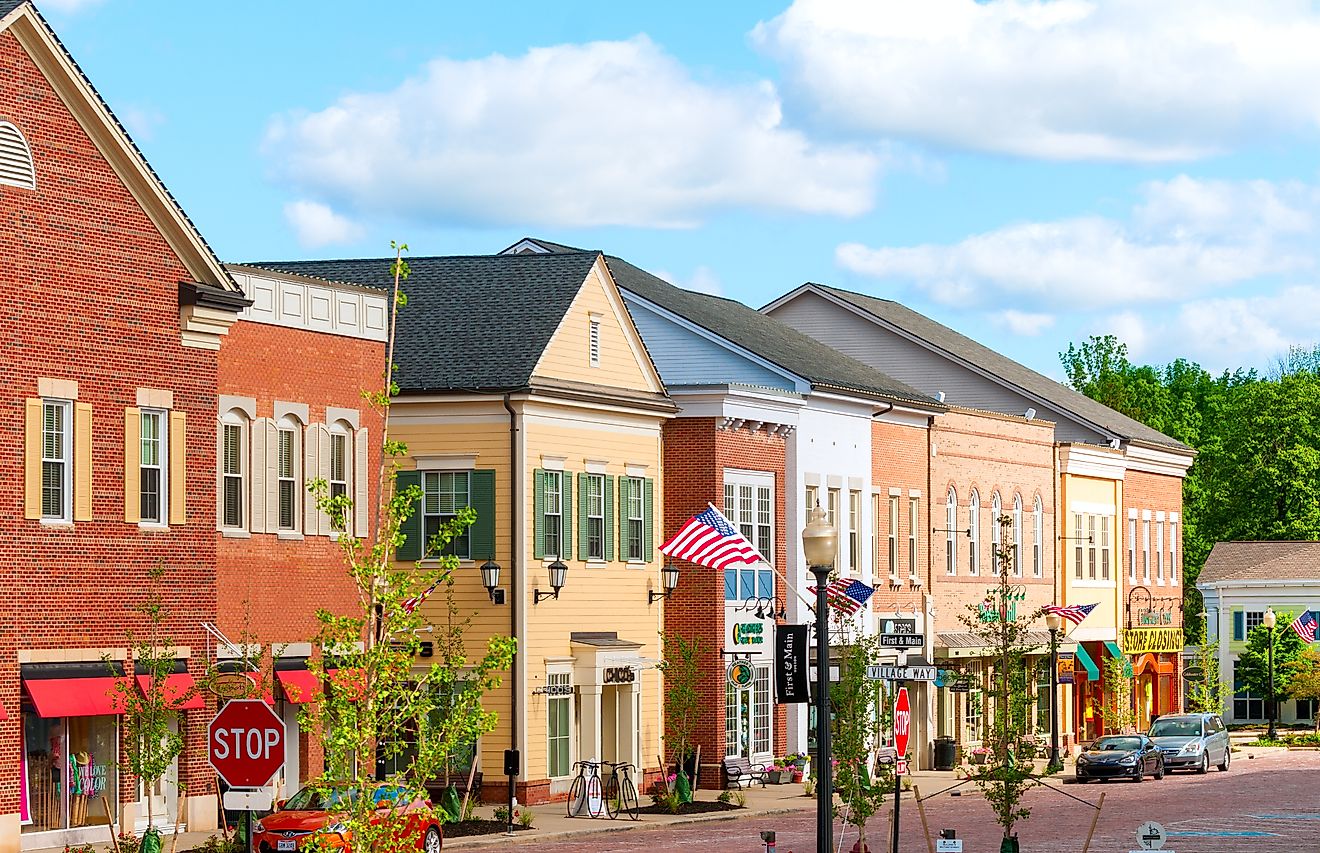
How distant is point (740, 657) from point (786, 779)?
3227 mm

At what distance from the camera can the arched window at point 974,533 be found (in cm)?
6681

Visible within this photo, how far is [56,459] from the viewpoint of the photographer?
112 ft

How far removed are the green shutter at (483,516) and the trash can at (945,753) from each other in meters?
20.1

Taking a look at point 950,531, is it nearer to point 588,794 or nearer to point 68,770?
point 588,794

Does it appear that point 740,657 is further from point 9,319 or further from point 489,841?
point 9,319

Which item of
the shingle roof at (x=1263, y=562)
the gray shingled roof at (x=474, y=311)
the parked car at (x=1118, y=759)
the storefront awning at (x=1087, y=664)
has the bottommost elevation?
the parked car at (x=1118, y=759)

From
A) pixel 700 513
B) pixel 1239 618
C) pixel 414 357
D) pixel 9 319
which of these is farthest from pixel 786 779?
pixel 1239 618

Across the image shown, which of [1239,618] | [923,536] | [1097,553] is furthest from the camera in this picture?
[1239,618]

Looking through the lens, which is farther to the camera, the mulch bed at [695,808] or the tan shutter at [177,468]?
the mulch bed at [695,808]

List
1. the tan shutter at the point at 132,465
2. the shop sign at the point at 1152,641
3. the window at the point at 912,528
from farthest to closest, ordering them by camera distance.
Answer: the shop sign at the point at 1152,641
the window at the point at 912,528
the tan shutter at the point at 132,465

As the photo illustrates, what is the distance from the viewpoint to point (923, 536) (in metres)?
63.2

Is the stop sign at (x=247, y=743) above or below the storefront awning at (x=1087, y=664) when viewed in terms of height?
above

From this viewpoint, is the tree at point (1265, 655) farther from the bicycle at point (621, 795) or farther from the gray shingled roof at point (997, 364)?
the bicycle at point (621, 795)

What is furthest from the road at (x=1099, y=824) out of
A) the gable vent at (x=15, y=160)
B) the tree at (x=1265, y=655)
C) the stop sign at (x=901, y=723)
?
the tree at (x=1265, y=655)
